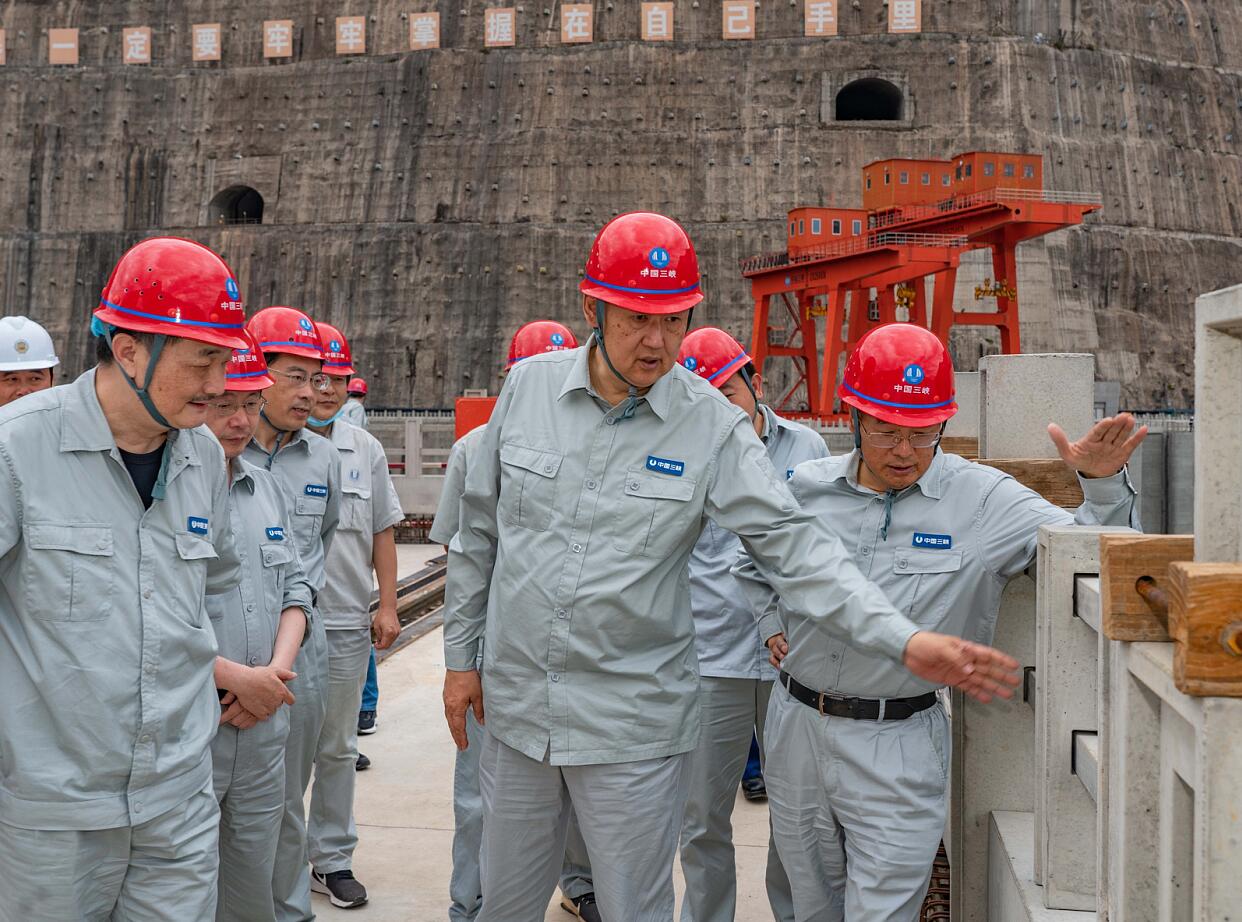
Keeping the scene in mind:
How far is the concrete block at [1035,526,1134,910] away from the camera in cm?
258

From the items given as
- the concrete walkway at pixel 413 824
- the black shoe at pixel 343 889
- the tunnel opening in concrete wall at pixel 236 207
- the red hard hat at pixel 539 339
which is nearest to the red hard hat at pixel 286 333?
the red hard hat at pixel 539 339

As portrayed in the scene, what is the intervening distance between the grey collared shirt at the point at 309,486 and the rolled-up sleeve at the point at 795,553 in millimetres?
1722

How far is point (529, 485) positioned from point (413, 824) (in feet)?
9.44

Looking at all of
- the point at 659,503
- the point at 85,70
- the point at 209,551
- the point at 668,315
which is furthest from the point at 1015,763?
the point at 85,70

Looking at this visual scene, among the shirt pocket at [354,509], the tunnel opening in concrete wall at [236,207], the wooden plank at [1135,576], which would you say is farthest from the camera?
the tunnel opening in concrete wall at [236,207]

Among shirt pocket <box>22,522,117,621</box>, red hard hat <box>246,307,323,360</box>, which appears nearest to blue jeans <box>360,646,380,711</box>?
red hard hat <box>246,307,323,360</box>

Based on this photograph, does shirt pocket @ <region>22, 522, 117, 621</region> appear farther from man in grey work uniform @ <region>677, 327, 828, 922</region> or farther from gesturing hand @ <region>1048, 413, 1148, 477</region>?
gesturing hand @ <region>1048, 413, 1148, 477</region>

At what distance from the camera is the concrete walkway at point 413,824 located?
14.2ft

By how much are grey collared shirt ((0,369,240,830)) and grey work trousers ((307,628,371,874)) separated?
6.61ft

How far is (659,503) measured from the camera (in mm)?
2732

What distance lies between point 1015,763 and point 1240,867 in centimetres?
182

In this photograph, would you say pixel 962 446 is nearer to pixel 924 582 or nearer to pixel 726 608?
pixel 726 608

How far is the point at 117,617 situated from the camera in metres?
2.33

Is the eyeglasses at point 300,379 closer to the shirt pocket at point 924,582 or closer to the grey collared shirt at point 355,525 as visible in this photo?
the grey collared shirt at point 355,525
